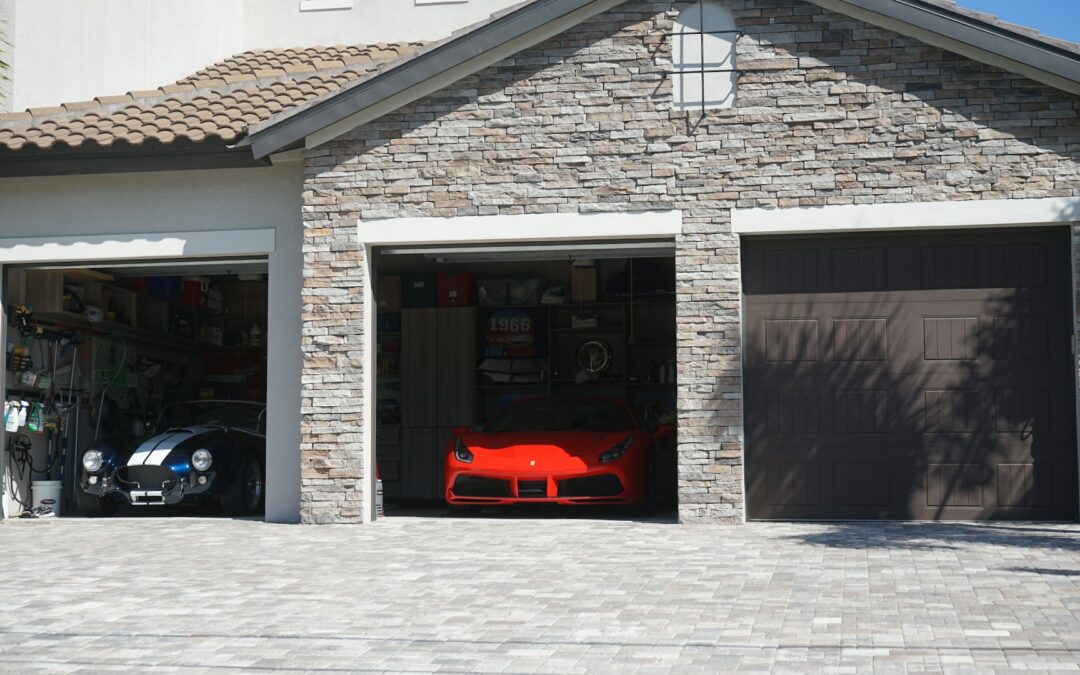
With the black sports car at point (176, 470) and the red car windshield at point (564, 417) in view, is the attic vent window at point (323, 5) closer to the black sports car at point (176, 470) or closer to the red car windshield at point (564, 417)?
the black sports car at point (176, 470)

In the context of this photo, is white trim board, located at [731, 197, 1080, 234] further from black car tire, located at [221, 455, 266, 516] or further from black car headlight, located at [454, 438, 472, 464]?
black car tire, located at [221, 455, 266, 516]

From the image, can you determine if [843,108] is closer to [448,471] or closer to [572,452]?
[572,452]

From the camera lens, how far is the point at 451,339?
680 inches

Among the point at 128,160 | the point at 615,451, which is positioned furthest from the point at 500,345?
the point at 128,160

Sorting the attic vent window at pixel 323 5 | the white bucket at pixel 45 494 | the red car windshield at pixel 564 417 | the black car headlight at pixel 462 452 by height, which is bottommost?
the white bucket at pixel 45 494

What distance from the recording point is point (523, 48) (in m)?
12.1

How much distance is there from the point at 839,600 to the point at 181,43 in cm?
1385

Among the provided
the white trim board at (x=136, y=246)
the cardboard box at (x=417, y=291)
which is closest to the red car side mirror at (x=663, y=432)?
the white trim board at (x=136, y=246)

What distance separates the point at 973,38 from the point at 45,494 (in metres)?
9.94

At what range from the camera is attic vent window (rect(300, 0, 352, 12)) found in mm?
18891

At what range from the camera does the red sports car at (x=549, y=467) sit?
41.0 feet

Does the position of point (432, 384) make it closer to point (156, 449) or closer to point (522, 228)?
point (156, 449)

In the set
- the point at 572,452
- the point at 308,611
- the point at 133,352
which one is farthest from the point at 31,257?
the point at 308,611

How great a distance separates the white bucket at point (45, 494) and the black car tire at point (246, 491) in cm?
170
